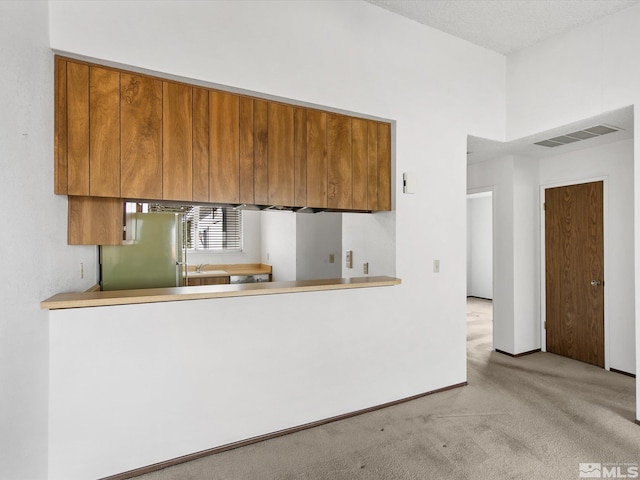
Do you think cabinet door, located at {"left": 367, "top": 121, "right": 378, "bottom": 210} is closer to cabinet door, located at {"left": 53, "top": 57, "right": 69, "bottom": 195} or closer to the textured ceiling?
the textured ceiling

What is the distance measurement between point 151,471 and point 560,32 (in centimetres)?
463

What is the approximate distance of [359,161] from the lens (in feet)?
9.93

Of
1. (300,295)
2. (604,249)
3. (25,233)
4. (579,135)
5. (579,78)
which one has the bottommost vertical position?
(300,295)

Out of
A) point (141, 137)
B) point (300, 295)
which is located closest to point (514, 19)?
point (300, 295)

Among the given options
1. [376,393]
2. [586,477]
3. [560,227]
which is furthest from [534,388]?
[560,227]

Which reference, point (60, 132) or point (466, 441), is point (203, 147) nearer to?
point (60, 132)

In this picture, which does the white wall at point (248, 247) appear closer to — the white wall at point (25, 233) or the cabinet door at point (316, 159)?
the cabinet door at point (316, 159)

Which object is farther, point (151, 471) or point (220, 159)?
point (220, 159)

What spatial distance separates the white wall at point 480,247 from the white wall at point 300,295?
4855mm

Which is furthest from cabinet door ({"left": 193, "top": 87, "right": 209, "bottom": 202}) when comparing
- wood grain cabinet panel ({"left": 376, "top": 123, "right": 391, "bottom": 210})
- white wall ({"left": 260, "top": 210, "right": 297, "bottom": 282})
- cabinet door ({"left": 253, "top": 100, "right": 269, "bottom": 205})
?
white wall ({"left": 260, "top": 210, "right": 297, "bottom": 282})

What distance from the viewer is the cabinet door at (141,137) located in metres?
2.20

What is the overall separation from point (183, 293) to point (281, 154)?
1.19 meters

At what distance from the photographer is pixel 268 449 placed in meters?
2.41

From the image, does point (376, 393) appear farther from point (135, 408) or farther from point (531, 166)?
point (531, 166)
